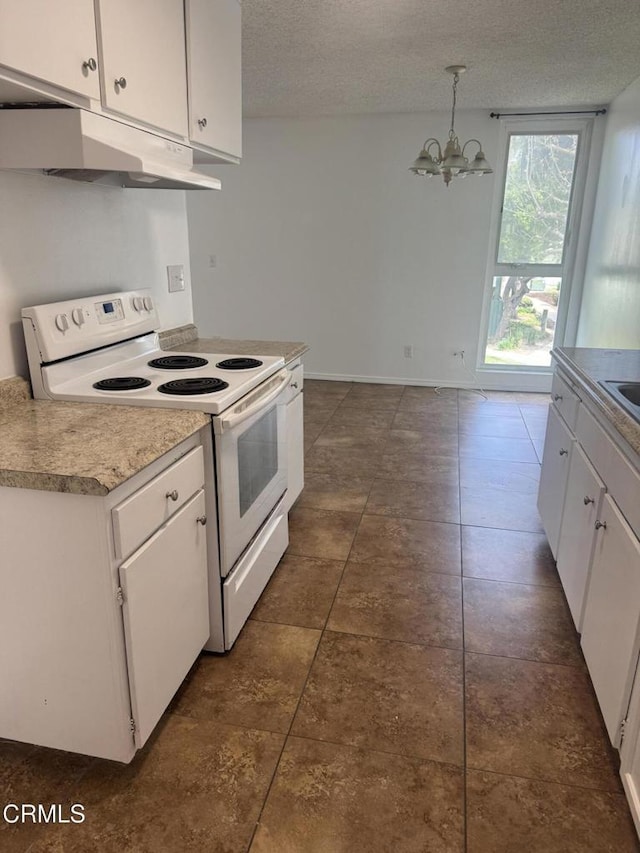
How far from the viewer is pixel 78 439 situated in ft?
4.72

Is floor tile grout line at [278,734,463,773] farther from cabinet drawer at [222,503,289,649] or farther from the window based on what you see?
the window

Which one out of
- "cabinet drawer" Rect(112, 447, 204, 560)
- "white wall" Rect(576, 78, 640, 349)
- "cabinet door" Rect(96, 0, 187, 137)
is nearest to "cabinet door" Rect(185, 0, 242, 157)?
"cabinet door" Rect(96, 0, 187, 137)

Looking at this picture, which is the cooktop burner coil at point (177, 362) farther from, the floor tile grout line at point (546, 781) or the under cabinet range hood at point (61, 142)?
the floor tile grout line at point (546, 781)

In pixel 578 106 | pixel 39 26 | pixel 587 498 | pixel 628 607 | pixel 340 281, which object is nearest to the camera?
pixel 39 26

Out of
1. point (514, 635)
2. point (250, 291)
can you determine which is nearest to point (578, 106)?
point (250, 291)

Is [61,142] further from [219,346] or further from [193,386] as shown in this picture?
[219,346]

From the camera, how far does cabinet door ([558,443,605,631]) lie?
188cm

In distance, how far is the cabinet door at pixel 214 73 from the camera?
2090mm

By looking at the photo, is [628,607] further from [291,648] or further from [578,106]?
[578,106]

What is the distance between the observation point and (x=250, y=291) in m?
5.89

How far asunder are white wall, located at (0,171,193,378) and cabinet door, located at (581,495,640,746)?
175 centimetres

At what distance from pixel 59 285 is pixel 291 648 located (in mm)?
1427

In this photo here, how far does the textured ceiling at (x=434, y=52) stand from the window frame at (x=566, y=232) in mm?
224

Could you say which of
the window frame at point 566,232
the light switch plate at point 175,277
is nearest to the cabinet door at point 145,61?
the light switch plate at point 175,277
